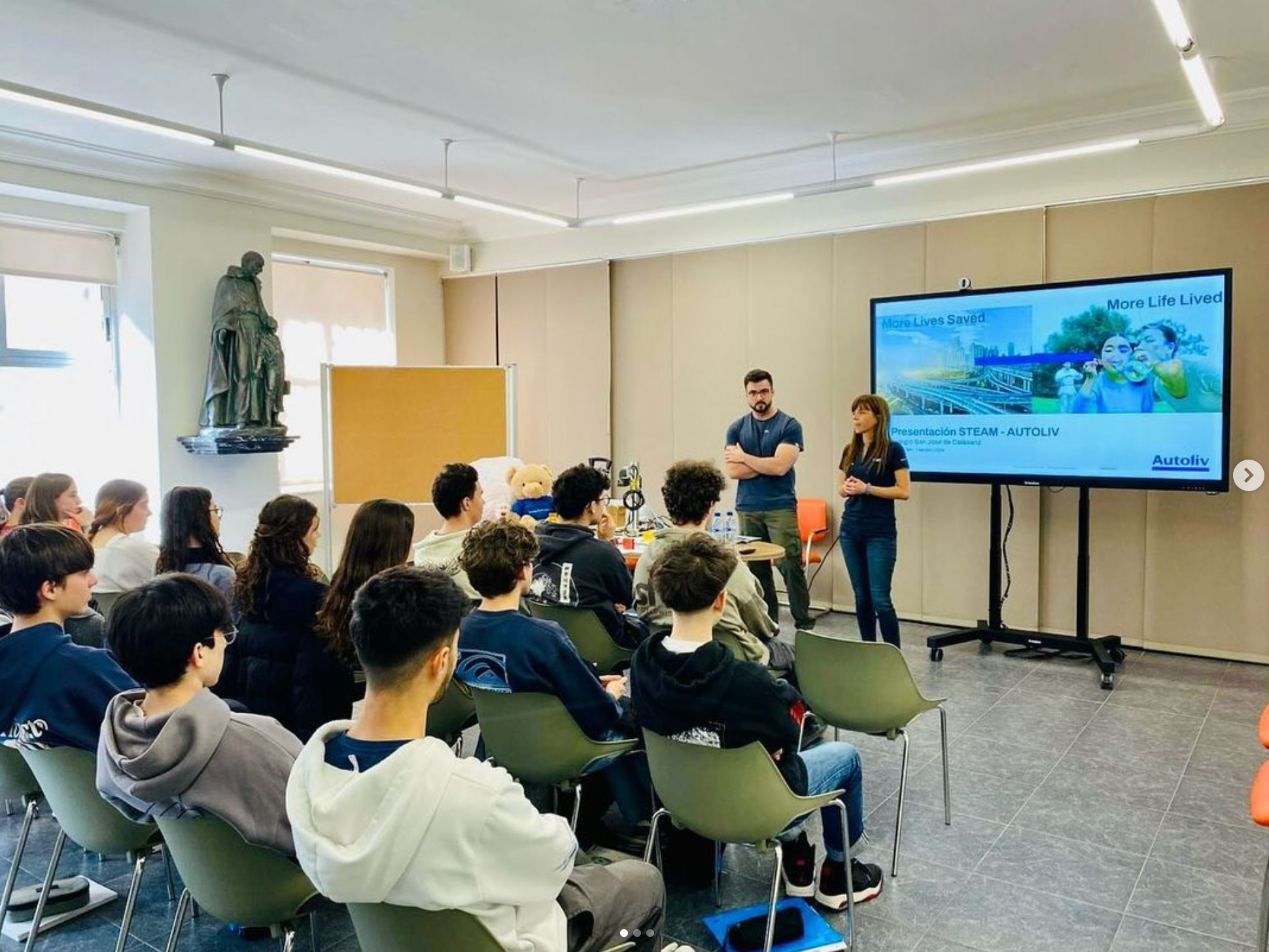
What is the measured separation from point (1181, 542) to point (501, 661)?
170 inches

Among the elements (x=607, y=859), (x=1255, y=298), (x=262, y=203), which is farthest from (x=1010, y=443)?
(x=262, y=203)

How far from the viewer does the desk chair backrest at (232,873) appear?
5.88 feet

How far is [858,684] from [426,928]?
1.76 m

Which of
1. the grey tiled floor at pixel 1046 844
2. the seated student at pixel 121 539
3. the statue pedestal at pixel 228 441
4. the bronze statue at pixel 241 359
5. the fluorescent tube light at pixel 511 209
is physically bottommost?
the grey tiled floor at pixel 1046 844

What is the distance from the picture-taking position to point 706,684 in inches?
83.2

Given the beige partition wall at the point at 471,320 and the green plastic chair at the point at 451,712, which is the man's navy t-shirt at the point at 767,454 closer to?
the green plastic chair at the point at 451,712

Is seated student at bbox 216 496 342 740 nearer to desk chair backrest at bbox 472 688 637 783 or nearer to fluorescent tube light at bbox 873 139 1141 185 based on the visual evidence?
desk chair backrest at bbox 472 688 637 783

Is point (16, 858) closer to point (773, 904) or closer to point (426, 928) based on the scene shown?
point (426, 928)

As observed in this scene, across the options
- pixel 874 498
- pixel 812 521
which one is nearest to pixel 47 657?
pixel 874 498

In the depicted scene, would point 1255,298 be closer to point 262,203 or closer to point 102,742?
point 102,742

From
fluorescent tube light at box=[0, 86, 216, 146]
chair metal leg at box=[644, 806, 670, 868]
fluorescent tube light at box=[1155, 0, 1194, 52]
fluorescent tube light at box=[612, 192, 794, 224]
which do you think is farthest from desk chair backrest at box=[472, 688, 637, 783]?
fluorescent tube light at box=[612, 192, 794, 224]

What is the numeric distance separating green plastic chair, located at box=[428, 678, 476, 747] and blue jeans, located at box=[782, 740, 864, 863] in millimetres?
1086

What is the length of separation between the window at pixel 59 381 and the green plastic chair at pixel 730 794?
5063 millimetres

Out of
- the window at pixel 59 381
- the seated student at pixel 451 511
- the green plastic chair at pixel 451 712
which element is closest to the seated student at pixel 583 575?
the seated student at pixel 451 511
